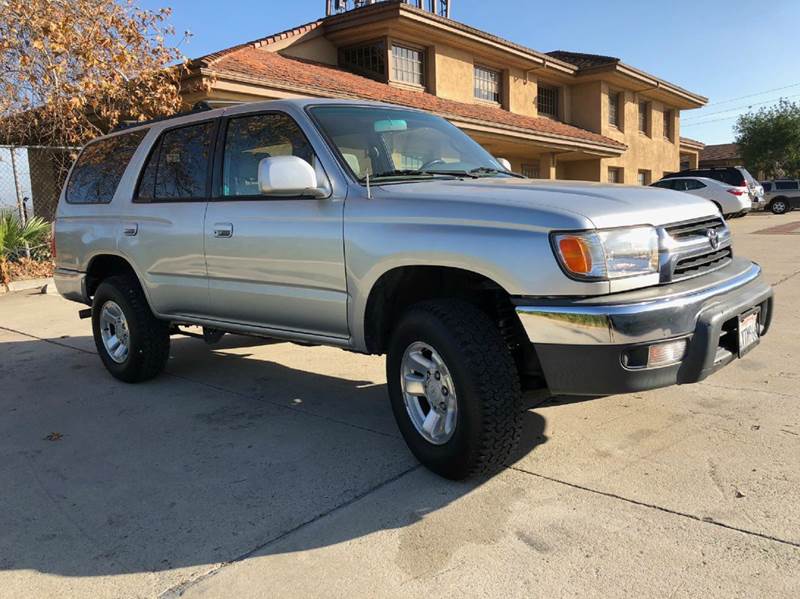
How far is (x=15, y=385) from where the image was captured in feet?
17.7

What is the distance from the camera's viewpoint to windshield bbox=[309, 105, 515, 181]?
378cm

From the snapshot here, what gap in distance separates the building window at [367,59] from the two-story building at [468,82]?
0.03 m

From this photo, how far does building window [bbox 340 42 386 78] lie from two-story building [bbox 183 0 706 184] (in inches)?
1.0

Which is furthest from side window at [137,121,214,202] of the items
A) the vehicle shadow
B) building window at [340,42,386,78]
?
building window at [340,42,386,78]

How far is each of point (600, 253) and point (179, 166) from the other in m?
3.21

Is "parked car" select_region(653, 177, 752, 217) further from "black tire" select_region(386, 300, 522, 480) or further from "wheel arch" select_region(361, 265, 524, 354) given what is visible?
"black tire" select_region(386, 300, 522, 480)

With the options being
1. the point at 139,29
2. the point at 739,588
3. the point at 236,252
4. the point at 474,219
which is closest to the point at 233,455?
the point at 236,252

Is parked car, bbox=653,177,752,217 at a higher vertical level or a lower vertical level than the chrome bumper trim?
higher

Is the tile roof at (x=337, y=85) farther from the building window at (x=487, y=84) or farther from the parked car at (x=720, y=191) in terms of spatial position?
the parked car at (x=720, y=191)

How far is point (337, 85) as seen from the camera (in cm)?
1345

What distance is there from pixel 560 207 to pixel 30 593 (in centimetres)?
263

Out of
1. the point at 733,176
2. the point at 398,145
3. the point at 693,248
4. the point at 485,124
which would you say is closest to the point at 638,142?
the point at 733,176

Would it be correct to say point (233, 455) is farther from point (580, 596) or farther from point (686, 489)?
point (686, 489)

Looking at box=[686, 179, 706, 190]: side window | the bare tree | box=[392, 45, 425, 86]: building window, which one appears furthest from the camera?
box=[686, 179, 706, 190]: side window
